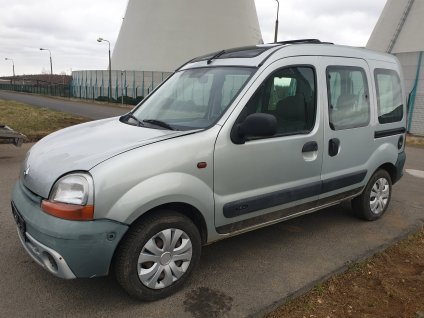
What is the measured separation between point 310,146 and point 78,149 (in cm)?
213

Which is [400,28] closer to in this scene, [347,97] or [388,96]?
[388,96]

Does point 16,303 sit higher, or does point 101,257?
point 101,257

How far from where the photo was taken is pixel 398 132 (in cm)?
510

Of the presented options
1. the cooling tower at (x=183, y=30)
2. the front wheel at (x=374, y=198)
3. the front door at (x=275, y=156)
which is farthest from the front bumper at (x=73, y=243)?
the cooling tower at (x=183, y=30)

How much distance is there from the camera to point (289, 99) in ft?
12.6

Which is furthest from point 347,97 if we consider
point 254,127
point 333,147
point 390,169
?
point 254,127

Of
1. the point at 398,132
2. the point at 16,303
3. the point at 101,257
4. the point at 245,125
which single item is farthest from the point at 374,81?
the point at 16,303

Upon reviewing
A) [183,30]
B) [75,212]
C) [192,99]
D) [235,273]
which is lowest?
[235,273]

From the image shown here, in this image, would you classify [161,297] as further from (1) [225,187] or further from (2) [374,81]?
(2) [374,81]

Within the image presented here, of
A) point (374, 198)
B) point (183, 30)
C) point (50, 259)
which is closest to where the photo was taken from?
point (50, 259)

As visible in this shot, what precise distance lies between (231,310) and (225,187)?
949 mm

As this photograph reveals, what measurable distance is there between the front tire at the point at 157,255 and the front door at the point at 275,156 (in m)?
0.35

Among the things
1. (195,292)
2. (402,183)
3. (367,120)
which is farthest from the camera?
(402,183)

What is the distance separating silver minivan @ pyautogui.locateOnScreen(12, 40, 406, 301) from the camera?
275 centimetres
